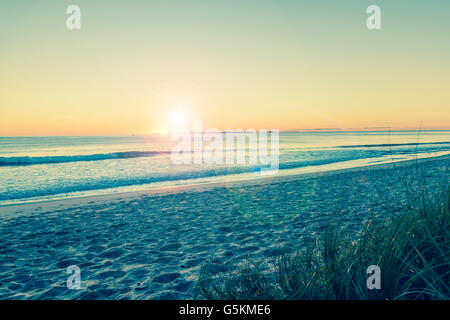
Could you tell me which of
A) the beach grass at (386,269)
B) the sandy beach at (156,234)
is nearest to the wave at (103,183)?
the sandy beach at (156,234)

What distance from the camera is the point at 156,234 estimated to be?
660 cm

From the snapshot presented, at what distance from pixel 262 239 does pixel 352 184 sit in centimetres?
838

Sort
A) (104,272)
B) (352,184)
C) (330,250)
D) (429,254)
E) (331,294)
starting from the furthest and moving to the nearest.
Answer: (352,184), (104,272), (330,250), (429,254), (331,294)

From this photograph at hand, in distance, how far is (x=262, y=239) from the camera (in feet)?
19.4

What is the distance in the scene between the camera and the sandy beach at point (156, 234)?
13.7ft

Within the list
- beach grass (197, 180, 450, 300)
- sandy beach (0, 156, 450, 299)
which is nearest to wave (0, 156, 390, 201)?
sandy beach (0, 156, 450, 299)

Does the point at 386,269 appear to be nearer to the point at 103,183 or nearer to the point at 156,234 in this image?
the point at 156,234

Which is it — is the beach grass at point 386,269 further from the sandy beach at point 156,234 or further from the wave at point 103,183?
the wave at point 103,183

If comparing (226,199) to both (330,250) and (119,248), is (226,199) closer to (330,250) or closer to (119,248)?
(119,248)

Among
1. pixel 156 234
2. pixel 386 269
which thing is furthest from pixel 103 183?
pixel 386 269

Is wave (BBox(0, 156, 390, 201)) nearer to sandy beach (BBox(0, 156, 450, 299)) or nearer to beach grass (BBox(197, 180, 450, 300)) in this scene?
sandy beach (BBox(0, 156, 450, 299))

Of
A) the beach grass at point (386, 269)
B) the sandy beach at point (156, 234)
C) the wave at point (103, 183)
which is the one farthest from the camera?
the wave at point (103, 183)

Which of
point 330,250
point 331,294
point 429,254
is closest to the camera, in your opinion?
point 331,294
